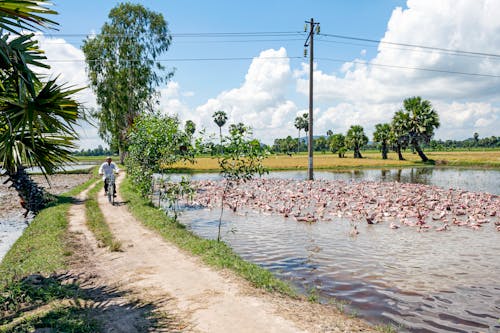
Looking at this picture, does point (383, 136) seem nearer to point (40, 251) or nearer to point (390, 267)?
point (390, 267)

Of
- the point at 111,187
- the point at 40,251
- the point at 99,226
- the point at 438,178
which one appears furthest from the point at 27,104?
the point at 438,178

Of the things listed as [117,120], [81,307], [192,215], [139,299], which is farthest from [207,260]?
[117,120]

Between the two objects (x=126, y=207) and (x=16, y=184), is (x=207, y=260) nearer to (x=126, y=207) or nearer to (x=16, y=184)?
(x=126, y=207)

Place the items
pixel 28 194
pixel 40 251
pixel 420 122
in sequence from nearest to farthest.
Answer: pixel 40 251
pixel 28 194
pixel 420 122

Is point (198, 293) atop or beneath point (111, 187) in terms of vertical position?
beneath

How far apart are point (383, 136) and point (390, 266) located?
7770 cm

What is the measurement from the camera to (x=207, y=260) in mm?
9898

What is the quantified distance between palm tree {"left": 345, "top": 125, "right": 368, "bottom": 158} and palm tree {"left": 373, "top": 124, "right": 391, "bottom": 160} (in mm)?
4674

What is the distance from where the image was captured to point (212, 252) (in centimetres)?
1058

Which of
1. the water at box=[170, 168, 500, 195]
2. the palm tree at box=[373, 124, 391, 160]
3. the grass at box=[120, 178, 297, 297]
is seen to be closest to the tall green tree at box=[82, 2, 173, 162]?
the water at box=[170, 168, 500, 195]

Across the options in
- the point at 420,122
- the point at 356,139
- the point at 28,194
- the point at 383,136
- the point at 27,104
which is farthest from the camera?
the point at 356,139

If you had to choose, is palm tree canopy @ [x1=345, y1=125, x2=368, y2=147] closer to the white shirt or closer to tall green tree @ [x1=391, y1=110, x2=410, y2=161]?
tall green tree @ [x1=391, y1=110, x2=410, y2=161]

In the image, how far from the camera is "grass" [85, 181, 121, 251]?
12022 millimetres

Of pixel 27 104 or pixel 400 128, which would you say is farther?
pixel 400 128
